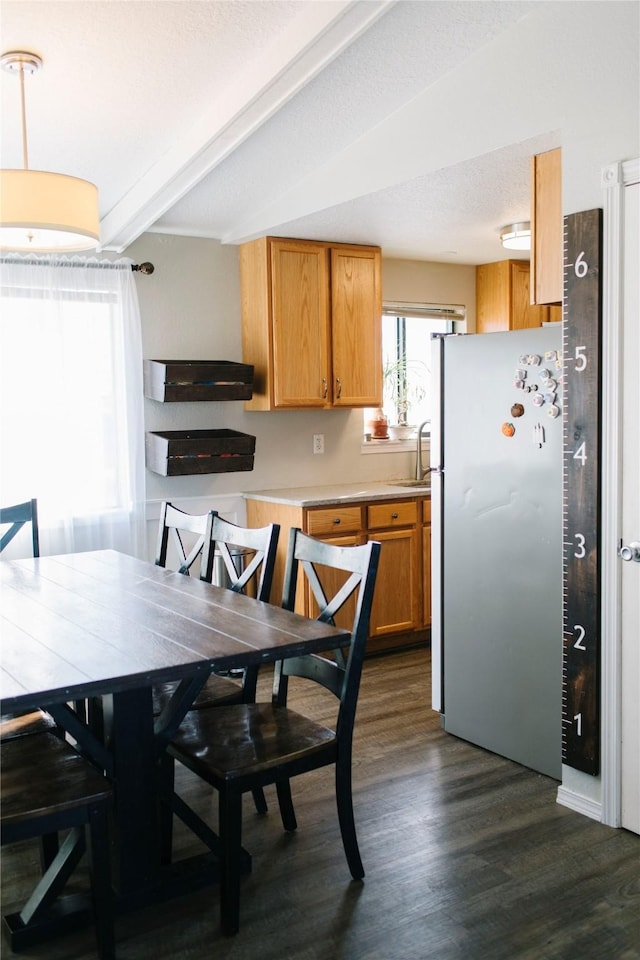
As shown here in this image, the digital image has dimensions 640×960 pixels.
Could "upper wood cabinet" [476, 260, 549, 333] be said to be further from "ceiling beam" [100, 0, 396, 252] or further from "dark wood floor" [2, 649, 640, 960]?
"dark wood floor" [2, 649, 640, 960]

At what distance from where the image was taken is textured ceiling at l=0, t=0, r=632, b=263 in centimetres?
271

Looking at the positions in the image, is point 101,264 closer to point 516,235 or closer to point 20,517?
point 20,517

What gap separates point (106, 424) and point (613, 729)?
276cm

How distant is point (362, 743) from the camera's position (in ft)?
11.2

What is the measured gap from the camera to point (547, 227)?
9.72 feet

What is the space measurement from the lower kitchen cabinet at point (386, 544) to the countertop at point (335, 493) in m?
0.04

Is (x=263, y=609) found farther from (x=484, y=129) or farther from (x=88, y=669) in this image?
(x=484, y=129)

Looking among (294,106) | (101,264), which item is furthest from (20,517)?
(294,106)

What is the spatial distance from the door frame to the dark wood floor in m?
0.25

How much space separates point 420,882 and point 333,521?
7.29 ft

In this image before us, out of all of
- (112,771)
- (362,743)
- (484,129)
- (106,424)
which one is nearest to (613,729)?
(362,743)

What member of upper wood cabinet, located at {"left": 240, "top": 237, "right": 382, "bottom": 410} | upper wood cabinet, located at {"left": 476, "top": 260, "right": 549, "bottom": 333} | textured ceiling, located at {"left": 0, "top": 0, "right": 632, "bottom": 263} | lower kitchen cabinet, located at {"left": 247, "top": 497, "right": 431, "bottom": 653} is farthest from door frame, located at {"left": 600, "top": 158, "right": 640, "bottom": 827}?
upper wood cabinet, located at {"left": 476, "top": 260, "right": 549, "bottom": 333}

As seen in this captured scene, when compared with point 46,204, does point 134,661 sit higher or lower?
lower

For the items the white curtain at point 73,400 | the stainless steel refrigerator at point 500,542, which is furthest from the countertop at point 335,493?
the stainless steel refrigerator at point 500,542
